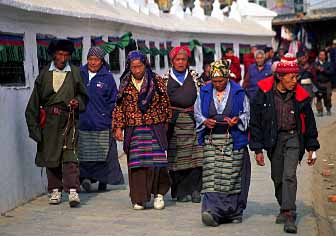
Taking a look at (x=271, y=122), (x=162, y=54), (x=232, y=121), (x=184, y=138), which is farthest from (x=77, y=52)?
(x=162, y=54)

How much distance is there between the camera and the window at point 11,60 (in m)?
9.26

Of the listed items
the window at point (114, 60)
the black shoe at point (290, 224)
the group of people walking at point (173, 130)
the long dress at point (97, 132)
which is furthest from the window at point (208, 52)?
the black shoe at point (290, 224)

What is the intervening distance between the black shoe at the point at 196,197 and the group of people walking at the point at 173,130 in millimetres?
12

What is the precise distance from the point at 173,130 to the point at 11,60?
202 cm

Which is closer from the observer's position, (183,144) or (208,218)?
(208,218)

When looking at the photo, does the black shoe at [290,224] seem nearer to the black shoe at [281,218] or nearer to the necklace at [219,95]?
the black shoe at [281,218]

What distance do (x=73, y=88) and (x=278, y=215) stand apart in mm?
2816

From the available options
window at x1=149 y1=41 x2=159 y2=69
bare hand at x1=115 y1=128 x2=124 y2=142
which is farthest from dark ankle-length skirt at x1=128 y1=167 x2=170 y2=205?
window at x1=149 y1=41 x2=159 y2=69

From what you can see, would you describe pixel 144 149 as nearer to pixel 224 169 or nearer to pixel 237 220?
pixel 224 169

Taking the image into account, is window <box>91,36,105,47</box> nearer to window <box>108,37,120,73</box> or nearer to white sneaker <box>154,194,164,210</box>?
window <box>108,37,120,73</box>

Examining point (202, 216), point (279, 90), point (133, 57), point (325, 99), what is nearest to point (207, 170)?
point (202, 216)

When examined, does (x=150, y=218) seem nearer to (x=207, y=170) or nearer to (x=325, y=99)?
(x=207, y=170)

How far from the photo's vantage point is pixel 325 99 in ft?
71.6

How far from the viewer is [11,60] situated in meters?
9.55
